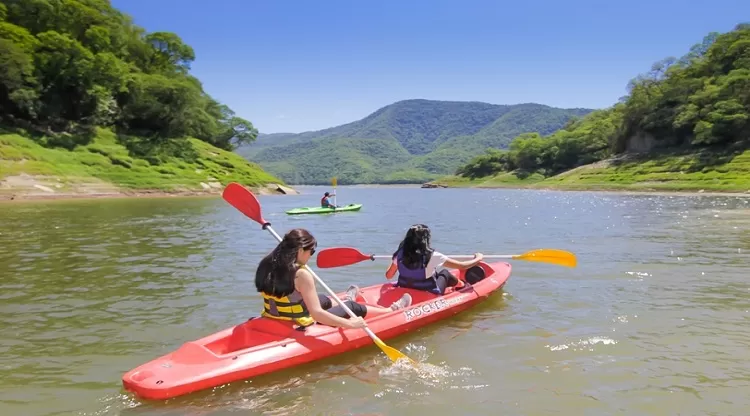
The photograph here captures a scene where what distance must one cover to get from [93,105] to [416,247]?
57665mm

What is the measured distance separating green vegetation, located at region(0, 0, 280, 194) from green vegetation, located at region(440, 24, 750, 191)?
1938 inches

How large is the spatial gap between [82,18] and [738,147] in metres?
76.6

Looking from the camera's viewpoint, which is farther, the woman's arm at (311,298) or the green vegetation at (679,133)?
the green vegetation at (679,133)

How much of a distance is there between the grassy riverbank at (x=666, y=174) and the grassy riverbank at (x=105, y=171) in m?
44.2

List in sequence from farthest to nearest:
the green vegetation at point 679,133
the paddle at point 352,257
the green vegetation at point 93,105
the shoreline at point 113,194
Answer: the green vegetation at point 679,133
the green vegetation at point 93,105
the shoreline at point 113,194
the paddle at point 352,257

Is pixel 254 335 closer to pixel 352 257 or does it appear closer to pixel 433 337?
pixel 433 337

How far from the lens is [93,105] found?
5612 cm

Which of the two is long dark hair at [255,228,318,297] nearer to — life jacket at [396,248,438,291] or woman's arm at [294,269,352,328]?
woman's arm at [294,269,352,328]

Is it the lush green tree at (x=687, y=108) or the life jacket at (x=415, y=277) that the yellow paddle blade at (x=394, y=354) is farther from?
the lush green tree at (x=687, y=108)

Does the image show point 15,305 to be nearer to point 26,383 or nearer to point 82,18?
point 26,383

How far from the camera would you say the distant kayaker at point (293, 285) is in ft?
20.0

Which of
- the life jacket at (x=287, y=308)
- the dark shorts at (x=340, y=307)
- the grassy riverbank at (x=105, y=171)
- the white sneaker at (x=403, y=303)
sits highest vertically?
the grassy riverbank at (x=105, y=171)

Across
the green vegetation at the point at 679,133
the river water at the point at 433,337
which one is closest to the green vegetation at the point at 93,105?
the river water at the point at 433,337

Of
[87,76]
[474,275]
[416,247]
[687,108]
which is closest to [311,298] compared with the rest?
[416,247]
